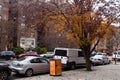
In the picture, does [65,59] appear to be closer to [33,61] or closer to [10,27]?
[33,61]

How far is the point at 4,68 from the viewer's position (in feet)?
48.7

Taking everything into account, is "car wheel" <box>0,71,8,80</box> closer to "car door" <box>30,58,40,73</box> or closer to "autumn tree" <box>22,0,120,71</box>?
"car door" <box>30,58,40,73</box>

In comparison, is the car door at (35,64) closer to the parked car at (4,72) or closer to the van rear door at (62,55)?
the parked car at (4,72)

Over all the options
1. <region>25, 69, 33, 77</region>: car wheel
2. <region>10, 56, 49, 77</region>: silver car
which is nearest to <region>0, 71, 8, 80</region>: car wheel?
<region>10, 56, 49, 77</region>: silver car

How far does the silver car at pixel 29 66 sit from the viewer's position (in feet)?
55.1

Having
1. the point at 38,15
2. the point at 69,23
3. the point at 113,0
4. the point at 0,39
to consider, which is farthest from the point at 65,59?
the point at 0,39

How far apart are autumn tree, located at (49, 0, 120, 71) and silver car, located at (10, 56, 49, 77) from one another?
4433 millimetres

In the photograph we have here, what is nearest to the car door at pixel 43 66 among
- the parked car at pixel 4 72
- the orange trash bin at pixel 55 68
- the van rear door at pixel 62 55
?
the orange trash bin at pixel 55 68

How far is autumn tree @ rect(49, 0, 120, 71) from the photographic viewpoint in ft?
68.1

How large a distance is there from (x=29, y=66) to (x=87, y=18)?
708 cm

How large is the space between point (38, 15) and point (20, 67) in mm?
6475

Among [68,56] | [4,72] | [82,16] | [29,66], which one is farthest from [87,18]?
[4,72]

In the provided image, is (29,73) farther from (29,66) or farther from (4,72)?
(4,72)

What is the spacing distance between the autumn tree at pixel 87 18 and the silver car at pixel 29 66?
14.5ft
